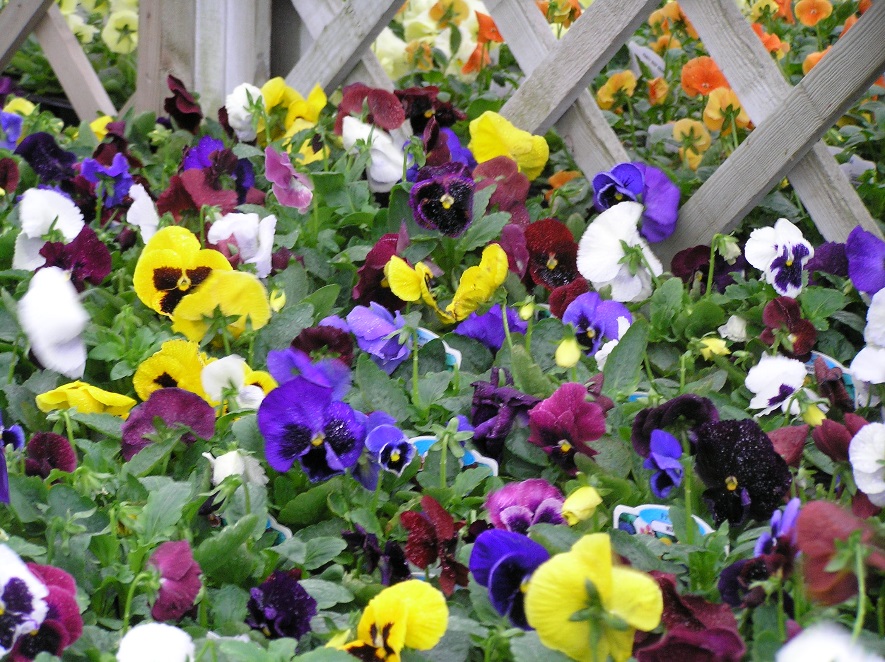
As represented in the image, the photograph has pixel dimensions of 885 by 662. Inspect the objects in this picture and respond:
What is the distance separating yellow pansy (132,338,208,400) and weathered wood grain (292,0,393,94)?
0.99 metres

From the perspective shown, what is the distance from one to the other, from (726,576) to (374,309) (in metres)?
0.60

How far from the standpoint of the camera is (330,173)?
5.37 feet

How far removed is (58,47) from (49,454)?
5.34ft

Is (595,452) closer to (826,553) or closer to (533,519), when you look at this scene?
(533,519)

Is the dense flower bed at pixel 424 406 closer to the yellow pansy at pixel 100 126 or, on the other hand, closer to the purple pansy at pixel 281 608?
the purple pansy at pixel 281 608

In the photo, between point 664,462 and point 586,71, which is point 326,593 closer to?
point 664,462

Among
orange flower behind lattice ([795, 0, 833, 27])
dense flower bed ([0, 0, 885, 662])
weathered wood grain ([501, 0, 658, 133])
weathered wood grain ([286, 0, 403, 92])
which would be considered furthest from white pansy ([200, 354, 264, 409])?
orange flower behind lattice ([795, 0, 833, 27])

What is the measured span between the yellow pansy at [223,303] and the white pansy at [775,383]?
1.96 feet

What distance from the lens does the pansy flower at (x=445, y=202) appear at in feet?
4.61

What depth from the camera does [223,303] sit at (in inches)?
49.3

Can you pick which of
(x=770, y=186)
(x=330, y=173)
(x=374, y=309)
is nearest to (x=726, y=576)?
(x=374, y=309)

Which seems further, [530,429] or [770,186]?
[770,186]

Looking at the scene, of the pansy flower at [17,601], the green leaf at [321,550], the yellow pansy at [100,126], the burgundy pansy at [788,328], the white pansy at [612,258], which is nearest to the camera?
the pansy flower at [17,601]

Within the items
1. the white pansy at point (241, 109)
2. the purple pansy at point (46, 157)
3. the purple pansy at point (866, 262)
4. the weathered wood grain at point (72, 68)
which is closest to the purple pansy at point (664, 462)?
the purple pansy at point (866, 262)
